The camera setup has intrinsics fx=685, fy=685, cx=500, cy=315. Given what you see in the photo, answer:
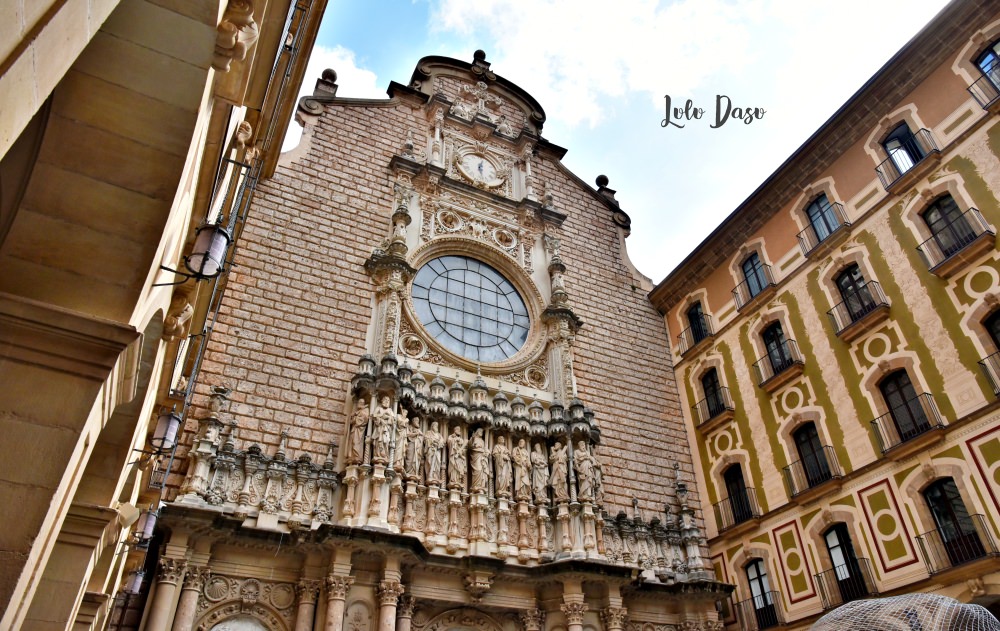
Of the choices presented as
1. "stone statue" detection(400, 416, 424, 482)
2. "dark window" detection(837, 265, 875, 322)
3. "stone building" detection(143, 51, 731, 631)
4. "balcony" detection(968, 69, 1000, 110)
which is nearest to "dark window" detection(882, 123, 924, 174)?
"balcony" detection(968, 69, 1000, 110)

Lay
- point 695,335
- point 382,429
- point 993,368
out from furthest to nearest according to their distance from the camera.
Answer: point 695,335 < point 382,429 < point 993,368

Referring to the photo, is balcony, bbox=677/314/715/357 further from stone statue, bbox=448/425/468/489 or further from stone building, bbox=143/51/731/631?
stone statue, bbox=448/425/468/489

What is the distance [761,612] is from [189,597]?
1043cm

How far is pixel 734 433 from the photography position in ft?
51.2

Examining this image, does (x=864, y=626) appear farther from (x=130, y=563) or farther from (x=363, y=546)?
(x=130, y=563)

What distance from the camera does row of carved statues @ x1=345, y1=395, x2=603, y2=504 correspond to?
12086 mm

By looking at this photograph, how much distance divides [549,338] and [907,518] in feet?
25.9

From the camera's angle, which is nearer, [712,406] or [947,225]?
[947,225]

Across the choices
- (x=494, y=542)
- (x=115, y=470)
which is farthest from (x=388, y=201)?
(x=115, y=470)

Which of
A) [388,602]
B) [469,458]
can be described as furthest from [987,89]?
[388,602]

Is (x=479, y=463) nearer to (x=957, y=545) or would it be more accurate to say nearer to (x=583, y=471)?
(x=583, y=471)

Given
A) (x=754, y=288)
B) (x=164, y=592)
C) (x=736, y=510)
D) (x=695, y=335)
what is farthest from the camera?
(x=695, y=335)

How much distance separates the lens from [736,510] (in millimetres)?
14945

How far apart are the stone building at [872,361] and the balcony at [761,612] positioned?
3 centimetres
